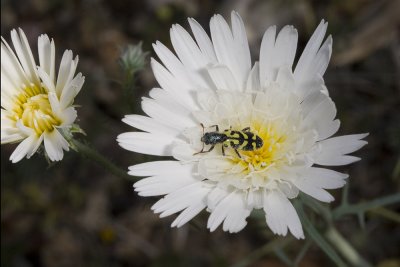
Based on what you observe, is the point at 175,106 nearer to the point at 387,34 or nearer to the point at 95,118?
the point at 95,118

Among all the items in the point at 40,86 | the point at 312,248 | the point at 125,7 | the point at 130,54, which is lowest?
the point at 312,248

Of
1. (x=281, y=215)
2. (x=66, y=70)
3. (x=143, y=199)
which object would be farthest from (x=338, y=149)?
(x=143, y=199)

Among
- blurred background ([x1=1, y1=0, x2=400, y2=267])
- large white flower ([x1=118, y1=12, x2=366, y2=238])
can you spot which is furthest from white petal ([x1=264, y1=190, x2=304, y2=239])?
blurred background ([x1=1, y1=0, x2=400, y2=267])

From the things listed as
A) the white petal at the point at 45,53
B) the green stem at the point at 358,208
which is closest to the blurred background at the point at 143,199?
the green stem at the point at 358,208

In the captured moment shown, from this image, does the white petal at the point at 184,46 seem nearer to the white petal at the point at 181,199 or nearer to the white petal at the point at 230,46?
the white petal at the point at 230,46

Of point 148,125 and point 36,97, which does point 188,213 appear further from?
point 36,97

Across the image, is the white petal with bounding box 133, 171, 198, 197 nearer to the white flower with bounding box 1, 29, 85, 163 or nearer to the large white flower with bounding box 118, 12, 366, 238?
the large white flower with bounding box 118, 12, 366, 238

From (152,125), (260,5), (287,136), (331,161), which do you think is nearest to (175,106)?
(152,125)
